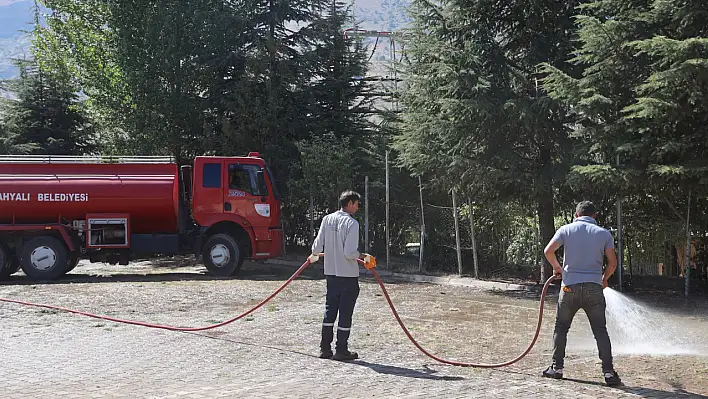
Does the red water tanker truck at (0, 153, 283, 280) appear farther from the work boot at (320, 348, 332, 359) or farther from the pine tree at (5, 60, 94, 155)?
the pine tree at (5, 60, 94, 155)

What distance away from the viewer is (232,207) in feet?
66.4

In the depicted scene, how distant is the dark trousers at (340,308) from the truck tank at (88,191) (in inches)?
431

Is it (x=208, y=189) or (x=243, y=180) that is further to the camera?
(x=243, y=180)

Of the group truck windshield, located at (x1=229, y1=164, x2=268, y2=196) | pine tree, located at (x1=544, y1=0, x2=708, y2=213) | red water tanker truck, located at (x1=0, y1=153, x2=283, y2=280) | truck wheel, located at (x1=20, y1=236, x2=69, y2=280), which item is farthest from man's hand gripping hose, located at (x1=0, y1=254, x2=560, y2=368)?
truck windshield, located at (x1=229, y1=164, x2=268, y2=196)

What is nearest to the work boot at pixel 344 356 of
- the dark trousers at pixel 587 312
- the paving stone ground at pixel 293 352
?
the paving stone ground at pixel 293 352

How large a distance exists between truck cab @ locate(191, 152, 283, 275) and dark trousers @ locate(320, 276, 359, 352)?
10889mm

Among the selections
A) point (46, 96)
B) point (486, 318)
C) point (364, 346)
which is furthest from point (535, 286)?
point (46, 96)

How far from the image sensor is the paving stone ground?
7.93 metres

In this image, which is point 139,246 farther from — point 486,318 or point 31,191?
point 486,318

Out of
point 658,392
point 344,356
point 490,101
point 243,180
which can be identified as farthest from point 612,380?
point 243,180

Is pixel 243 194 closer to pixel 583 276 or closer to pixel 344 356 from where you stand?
A: pixel 344 356

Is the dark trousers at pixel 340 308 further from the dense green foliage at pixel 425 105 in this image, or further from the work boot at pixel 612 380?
the dense green foliage at pixel 425 105

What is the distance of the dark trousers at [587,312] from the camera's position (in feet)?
27.5

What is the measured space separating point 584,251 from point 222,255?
1313cm
